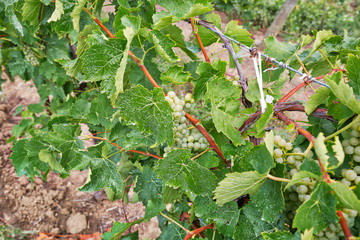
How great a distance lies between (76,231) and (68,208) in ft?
0.88

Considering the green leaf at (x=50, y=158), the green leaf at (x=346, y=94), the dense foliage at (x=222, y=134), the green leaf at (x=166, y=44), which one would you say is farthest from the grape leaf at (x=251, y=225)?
the green leaf at (x=50, y=158)

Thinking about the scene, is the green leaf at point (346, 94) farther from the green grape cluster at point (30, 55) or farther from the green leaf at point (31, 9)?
the green grape cluster at point (30, 55)

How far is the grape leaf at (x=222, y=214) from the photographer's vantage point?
723 millimetres

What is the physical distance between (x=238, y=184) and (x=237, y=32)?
1.94 ft

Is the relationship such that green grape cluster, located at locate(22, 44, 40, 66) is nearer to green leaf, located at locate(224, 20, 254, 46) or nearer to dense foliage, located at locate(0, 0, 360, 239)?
dense foliage, located at locate(0, 0, 360, 239)

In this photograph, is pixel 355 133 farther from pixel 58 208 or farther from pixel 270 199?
pixel 58 208

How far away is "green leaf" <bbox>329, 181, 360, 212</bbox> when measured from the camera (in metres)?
0.44

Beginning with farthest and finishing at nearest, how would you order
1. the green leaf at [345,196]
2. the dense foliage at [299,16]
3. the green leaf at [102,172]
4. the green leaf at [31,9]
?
the dense foliage at [299,16] < the green leaf at [31,9] < the green leaf at [102,172] < the green leaf at [345,196]

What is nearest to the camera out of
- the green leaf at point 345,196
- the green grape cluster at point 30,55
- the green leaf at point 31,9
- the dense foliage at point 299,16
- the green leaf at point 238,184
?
the green leaf at point 345,196

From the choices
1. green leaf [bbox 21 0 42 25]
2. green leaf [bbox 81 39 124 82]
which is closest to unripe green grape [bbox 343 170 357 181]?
green leaf [bbox 81 39 124 82]

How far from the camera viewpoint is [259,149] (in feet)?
2.03

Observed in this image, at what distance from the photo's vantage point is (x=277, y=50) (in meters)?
0.90

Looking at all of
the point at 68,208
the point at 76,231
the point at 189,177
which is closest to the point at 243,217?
the point at 189,177

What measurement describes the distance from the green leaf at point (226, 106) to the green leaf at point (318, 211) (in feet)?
0.79
